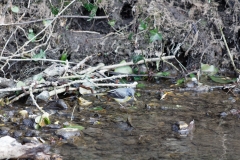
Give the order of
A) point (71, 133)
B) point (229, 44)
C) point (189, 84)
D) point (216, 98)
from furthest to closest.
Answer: point (229, 44), point (189, 84), point (216, 98), point (71, 133)

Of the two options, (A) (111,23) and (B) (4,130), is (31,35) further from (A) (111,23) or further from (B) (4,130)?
(B) (4,130)

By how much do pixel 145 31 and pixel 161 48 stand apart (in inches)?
10.1

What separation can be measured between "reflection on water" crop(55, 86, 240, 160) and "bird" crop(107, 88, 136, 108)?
0.08 meters

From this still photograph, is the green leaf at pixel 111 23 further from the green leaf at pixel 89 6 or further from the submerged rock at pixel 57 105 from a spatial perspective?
the submerged rock at pixel 57 105

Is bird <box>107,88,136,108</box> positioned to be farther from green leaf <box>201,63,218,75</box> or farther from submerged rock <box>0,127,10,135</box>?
green leaf <box>201,63,218,75</box>

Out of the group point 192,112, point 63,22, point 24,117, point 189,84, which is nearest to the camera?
point 24,117

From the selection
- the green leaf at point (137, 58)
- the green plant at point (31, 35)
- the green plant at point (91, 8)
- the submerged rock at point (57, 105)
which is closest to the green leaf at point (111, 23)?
the green plant at point (91, 8)

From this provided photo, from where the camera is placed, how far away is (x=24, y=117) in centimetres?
299

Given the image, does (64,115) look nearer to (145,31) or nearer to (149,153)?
(149,153)

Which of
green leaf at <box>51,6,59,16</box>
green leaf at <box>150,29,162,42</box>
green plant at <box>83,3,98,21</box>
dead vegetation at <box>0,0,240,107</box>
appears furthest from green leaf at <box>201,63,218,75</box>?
green leaf at <box>51,6,59,16</box>

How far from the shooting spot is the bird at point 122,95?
3.48 m

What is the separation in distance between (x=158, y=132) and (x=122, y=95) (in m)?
0.78

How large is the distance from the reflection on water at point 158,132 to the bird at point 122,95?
80mm

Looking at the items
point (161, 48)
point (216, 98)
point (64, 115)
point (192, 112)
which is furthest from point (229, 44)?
point (64, 115)
